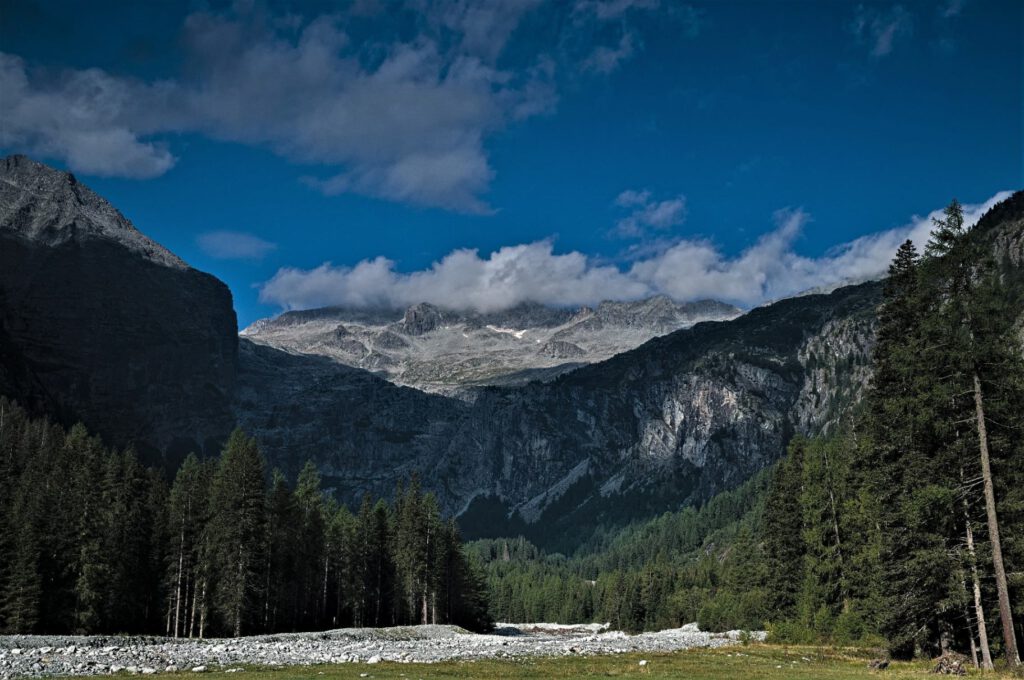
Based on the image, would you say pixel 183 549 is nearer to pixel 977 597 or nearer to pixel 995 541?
pixel 977 597

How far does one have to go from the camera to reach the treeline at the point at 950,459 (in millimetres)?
30766

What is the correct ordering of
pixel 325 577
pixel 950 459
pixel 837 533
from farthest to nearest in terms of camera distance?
pixel 325 577 < pixel 837 533 < pixel 950 459

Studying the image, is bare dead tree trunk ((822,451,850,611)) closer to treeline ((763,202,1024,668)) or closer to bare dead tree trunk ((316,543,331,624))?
treeline ((763,202,1024,668))

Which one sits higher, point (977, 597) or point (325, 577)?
point (977, 597)

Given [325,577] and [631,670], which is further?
[325,577]

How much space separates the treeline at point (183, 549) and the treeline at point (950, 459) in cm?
5241

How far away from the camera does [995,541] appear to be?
2966 cm

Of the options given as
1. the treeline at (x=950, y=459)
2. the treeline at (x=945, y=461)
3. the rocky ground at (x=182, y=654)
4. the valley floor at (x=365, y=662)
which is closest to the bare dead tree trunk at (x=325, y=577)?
the rocky ground at (x=182, y=654)

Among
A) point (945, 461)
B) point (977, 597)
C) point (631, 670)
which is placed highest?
point (945, 461)

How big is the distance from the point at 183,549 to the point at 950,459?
6479 cm

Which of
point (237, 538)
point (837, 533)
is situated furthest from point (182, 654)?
point (837, 533)

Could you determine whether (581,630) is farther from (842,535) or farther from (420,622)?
(842,535)

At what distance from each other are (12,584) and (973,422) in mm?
63582

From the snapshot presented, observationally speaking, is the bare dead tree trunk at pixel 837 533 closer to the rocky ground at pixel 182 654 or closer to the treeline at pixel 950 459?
the treeline at pixel 950 459
